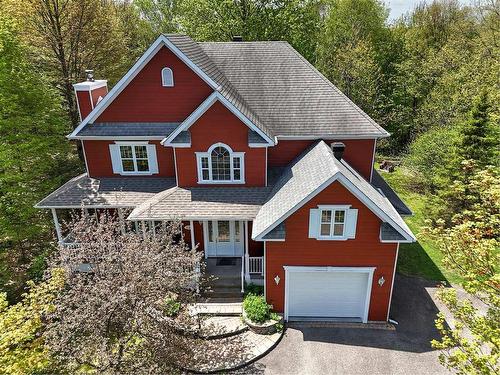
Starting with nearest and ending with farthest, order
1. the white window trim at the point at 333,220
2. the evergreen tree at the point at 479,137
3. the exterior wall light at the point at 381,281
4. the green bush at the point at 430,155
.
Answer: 1. the white window trim at the point at 333,220
2. the exterior wall light at the point at 381,281
3. the evergreen tree at the point at 479,137
4. the green bush at the point at 430,155

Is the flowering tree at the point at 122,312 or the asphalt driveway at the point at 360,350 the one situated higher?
the flowering tree at the point at 122,312

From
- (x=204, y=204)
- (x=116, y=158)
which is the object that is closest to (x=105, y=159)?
(x=116, y=158)

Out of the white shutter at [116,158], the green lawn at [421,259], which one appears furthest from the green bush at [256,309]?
the white shutter at [116,158]

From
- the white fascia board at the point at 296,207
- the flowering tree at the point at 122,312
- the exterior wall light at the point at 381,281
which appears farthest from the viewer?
the exterior wall light at the point at 381,281

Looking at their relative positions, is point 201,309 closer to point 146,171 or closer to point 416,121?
point 146,171

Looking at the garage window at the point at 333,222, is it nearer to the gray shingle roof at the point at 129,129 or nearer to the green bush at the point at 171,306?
the green bush at the point at 171,306

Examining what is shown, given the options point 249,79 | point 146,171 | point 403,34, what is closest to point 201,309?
point 146,171
